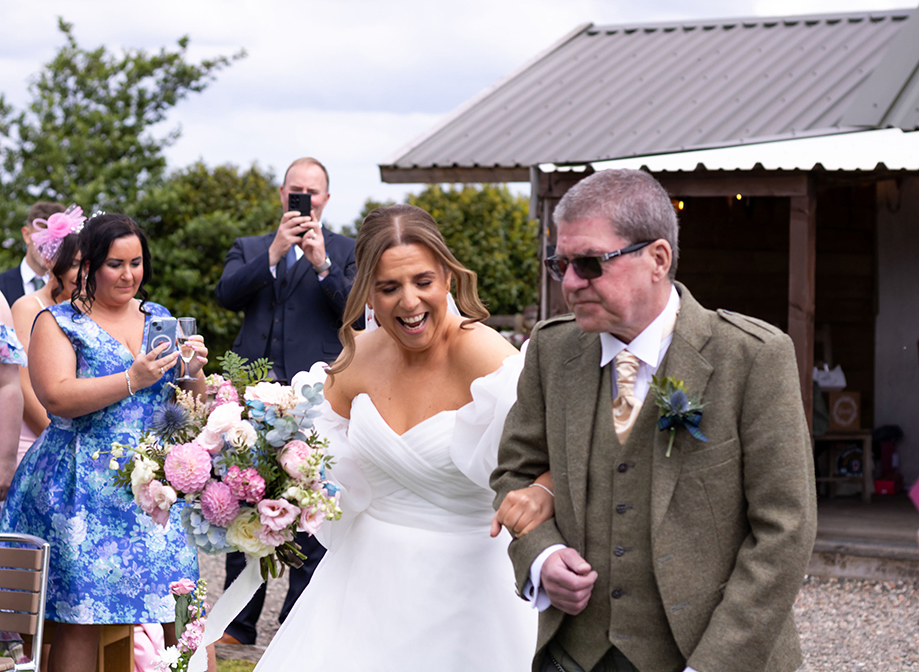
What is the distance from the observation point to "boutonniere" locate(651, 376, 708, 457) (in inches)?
81.5

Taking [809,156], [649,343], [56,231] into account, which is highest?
[809,156]

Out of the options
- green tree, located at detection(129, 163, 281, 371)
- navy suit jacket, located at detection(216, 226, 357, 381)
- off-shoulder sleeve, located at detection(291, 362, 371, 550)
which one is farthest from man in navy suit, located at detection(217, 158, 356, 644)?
green tree, located at detection(129, 163, 281, 371)

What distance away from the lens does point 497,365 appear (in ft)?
9.96

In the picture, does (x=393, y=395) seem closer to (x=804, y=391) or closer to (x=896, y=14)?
(x=804, y=391)

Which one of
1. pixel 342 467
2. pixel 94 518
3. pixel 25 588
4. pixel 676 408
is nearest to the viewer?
pixel 676 408

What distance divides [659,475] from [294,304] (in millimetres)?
3560

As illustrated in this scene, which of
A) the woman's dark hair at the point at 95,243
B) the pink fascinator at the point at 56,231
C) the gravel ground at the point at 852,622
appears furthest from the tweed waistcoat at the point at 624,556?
the gravel ground at the point at 852,622

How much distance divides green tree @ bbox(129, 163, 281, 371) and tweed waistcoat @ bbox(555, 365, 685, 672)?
405 inches

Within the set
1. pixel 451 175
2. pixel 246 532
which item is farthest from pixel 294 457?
pixel 451 175

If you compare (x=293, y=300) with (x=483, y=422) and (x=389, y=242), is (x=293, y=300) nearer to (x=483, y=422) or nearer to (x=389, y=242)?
(x=389, y=242)

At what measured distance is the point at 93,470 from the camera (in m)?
3.99

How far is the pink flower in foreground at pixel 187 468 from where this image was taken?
2.72 m

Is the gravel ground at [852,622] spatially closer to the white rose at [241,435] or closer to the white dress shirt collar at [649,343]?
the white rose at [241,435]

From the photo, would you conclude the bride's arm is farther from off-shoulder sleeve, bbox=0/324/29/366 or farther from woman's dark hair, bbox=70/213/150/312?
off-shoulder sleeve, bbox=0/324/29/366
